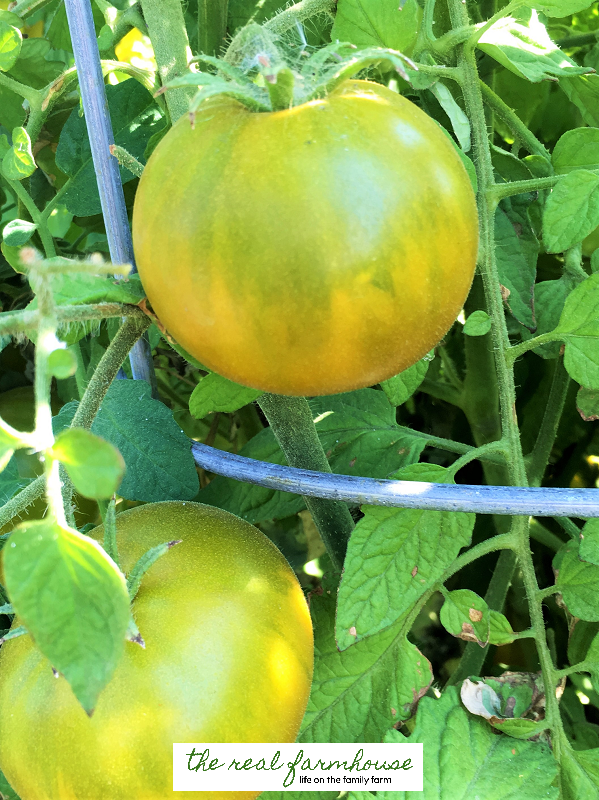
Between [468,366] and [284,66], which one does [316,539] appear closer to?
[468,366]

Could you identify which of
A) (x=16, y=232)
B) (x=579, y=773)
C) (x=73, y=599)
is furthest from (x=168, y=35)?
(x=579, y=773)

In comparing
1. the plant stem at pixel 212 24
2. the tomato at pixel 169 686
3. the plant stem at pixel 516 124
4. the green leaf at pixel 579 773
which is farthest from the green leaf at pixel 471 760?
the plant stem at pixel 212 24

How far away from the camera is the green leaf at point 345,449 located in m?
0.64

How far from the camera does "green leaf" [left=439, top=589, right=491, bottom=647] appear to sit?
1.77ft

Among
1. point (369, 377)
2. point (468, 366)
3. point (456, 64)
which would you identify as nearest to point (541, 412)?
point (468, 366)

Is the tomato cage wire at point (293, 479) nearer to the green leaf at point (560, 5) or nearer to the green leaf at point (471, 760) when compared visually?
the green leaf at point (471, 760)

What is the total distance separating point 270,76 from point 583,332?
0.31 metres

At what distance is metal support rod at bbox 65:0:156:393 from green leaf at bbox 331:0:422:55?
0.17 meters

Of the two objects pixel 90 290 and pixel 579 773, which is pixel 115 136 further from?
pixel 579 773

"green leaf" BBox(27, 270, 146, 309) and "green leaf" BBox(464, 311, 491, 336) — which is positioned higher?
"green leaf" BBox(27, 270, 146, 309)

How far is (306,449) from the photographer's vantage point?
0.54m

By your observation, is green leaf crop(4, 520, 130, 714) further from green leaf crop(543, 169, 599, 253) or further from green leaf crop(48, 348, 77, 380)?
green leaf crop(543, 169, 599, 253)

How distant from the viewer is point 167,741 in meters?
0.40

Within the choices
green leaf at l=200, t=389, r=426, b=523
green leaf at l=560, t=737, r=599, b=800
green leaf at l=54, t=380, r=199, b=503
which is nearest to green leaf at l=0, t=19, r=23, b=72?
green leaf at l=54, t=380, r=199, b=503
